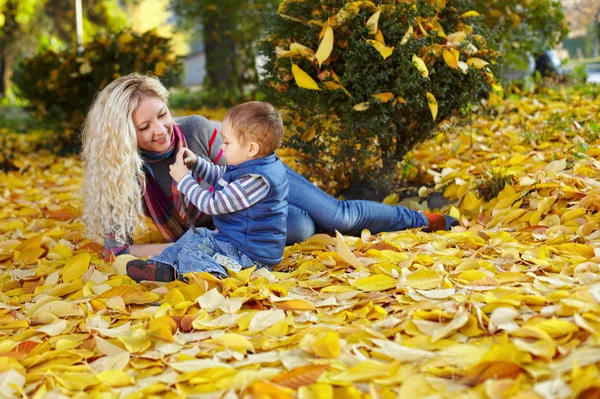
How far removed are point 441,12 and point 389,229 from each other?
1222 mm

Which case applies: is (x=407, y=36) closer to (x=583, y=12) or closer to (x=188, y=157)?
(x=188, y=157)

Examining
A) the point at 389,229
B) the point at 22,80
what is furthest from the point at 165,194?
the point at 22,80

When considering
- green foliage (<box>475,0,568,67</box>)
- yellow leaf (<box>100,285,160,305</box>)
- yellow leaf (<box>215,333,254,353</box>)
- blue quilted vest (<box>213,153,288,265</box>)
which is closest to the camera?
yellow leaf (<box>215,333,254,353</box>)

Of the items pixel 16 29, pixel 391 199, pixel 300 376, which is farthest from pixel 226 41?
pixel 16 29

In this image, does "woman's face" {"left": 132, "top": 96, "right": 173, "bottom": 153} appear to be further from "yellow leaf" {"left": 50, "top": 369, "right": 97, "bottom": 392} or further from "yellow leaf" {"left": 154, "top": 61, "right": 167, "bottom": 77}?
"yellow leaf" {"left": 154, "top": 61, "right": 167, "bottom": 77}

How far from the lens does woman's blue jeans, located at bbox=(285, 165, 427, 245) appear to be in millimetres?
3205

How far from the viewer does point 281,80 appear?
3.70m

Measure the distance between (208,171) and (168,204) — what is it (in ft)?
1.41

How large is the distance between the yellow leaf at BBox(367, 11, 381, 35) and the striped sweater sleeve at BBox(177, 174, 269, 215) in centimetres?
111

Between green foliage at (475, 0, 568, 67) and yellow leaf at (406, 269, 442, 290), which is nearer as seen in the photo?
yellow leaf at (406, 269, 442, 290)

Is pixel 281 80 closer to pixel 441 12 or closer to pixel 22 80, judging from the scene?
pixel 441 12

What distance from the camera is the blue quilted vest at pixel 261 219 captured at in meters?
2.73

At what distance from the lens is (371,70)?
3438 mm

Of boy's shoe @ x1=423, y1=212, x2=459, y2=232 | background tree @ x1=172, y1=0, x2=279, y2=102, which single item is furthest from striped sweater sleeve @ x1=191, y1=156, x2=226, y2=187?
background tree @ x1=172, y1=0, x2=279, y2=102
